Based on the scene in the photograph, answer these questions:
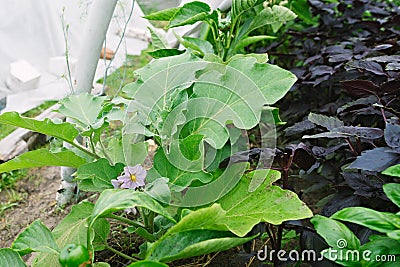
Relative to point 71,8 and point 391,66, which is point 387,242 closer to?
point 391,66

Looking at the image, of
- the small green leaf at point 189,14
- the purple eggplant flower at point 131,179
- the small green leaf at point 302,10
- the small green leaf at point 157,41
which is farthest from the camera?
the small green leaf at point 302,10

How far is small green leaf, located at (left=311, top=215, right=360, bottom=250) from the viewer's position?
0.78 meters

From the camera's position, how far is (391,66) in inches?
47.1

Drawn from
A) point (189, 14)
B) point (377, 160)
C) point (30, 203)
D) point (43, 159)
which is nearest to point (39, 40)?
point (30, 203)

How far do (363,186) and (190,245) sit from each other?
1.38 feet

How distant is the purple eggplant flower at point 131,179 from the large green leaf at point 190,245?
15 centimetres

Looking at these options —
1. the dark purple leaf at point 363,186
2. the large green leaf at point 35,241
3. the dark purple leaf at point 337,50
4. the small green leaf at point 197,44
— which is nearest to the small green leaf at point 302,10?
the dark purple leaf at point 337,50

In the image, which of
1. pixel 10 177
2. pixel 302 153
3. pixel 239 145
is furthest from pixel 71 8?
pixel 302 153

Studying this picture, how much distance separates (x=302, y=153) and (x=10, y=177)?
143 centimetres

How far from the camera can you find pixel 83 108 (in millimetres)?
1132

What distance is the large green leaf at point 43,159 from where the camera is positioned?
3.43 ft

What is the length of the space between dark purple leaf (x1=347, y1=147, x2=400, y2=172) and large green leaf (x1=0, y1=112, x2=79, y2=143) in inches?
23.4

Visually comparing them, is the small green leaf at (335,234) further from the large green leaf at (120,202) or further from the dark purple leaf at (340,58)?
the dark purple leaf at (340,58)

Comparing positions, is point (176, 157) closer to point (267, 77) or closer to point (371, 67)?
point (267, 77)
